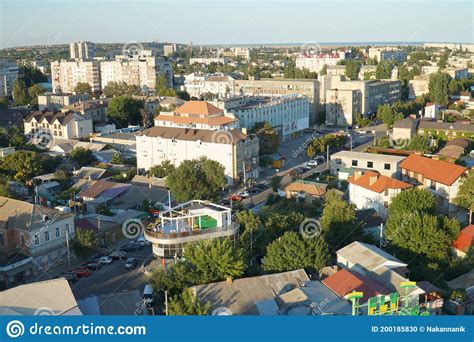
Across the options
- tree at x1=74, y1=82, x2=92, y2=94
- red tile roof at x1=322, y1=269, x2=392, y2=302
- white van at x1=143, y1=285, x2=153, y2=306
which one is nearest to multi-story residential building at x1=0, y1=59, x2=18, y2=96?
tree at x1=74, y1=82, x2=92, y2=94

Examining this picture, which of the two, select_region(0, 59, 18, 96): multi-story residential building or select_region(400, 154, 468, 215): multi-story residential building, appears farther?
select_region(0, 59, 18, 96): multi-story residential building

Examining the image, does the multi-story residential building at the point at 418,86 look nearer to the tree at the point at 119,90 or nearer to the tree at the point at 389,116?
the tree at the point at 389,116

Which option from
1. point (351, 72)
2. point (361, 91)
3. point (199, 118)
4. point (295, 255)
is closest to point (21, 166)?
point (199, 118)

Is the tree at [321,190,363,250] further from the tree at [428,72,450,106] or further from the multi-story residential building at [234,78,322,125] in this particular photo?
the tree at [428,72,450,106]

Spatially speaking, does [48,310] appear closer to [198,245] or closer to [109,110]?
[198,245]

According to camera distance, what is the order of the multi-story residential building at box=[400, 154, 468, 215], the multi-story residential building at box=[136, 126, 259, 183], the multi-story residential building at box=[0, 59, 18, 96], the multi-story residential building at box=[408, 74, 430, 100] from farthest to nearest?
the multi-story residential building at box=[0, 59, 18, 96]
the multi-story residential building at box=[408, 74, 430, 100]
the multi-story residential building at box=[136, 126, 259, 183]
the multi-story residential building at box=[400, 154, 468, 215]

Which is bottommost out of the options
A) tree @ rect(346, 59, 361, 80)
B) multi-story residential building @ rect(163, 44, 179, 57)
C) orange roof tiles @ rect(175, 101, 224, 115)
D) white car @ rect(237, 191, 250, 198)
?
white car @ rect(237, 191, 250, 198)

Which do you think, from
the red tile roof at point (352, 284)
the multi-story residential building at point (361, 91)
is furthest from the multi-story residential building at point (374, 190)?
the multi-story residential building at point (361, 91)
